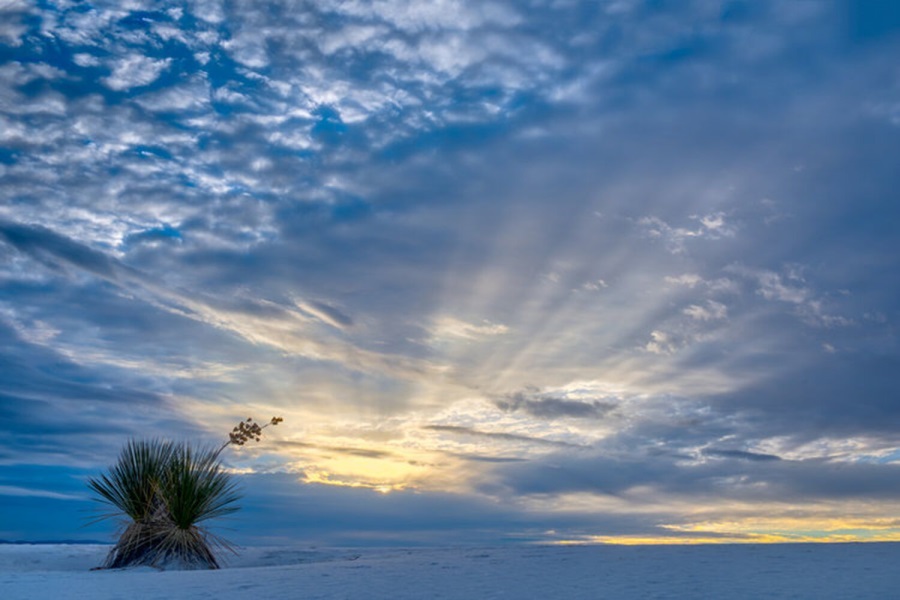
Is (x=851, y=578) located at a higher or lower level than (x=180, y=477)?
lower

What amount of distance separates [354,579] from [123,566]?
277 inches

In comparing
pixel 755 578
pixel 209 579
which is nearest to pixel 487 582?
pixel 755 578

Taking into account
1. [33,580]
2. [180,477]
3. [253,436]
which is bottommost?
[33,580]

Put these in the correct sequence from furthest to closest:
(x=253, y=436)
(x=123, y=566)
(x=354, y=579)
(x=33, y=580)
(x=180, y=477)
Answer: (x=253, y=436) < (x=180, y=477) < (x=123, y=566) < (x=33, y=580) < (x=354, y=579)

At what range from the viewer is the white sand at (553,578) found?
810 centimetres

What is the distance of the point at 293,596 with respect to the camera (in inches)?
326

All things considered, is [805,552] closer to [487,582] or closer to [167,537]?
[487,582]

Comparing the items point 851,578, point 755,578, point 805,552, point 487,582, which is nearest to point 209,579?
point 487,582

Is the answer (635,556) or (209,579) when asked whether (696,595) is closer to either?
(635,556)

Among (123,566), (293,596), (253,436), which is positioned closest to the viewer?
(293,596)

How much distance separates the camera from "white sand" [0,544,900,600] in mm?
8102

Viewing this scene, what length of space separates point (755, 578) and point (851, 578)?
3.50 ft

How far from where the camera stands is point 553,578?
30.7ft

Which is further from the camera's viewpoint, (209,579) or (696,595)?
(209,579)
